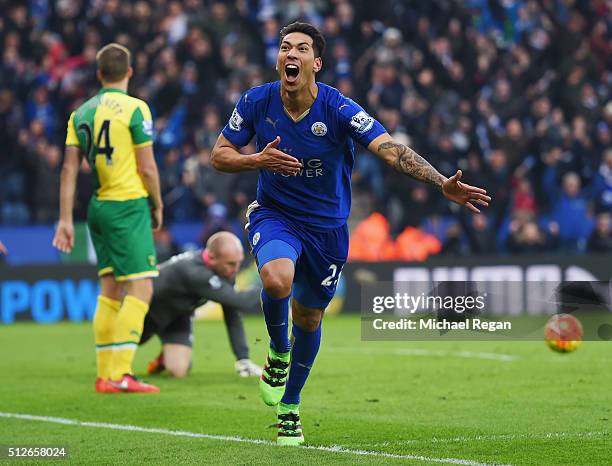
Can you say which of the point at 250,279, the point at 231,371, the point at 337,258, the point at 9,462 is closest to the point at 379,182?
the point at 250,279

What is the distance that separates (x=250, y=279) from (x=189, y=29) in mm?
5115

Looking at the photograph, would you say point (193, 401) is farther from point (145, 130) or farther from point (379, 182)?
point (379, 182)

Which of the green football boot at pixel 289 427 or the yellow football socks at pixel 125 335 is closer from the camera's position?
the green football boot at pixel 289 427

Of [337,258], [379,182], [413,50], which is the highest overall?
[413,50]

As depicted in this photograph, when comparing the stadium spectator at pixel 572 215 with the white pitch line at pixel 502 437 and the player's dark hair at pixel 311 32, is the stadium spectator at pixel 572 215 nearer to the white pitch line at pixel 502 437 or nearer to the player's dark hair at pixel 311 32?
the white pitch line at pixel 502 437

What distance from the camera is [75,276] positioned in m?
18.9

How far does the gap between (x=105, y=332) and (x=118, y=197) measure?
3.66ft

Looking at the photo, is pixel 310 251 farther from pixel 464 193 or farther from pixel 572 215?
pixel 572 215

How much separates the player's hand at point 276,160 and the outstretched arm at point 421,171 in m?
0.60

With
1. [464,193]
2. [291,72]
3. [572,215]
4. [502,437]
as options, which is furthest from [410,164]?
[572,215]

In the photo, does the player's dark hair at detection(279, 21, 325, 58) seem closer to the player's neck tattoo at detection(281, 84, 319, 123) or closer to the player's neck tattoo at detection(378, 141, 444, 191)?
the player's neck tattoo at detection(281, 84, 319, 123)

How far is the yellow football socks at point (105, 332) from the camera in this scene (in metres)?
9.98

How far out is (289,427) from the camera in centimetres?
715

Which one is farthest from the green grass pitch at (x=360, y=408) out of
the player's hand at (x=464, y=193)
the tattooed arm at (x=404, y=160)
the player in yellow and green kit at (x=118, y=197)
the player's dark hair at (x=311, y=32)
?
the player's dark hair at (x=311, y=32)
